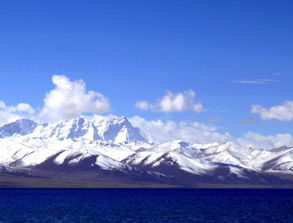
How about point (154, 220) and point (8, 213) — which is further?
point (8, 213)

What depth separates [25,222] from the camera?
10806cm

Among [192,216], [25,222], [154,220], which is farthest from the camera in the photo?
[192,216]

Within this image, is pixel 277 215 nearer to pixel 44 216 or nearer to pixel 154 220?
pixel 154 220

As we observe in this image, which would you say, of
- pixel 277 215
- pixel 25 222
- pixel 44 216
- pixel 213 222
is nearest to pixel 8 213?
pixel 44 216

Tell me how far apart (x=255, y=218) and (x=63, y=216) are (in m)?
38.2

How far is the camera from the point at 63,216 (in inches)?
4764

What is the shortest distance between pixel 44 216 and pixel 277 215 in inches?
1933

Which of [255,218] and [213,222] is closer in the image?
[213,222]

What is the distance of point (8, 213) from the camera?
5153 inches

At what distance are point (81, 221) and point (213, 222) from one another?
24.2 metres

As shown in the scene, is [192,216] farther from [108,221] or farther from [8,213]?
[8,213]

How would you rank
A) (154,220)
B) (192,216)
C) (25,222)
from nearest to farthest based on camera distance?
(25,222)
(154,220)
(192,216)

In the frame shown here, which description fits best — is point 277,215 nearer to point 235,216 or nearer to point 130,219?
point 235,216

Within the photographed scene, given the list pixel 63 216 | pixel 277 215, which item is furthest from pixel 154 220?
pixel 277 215
